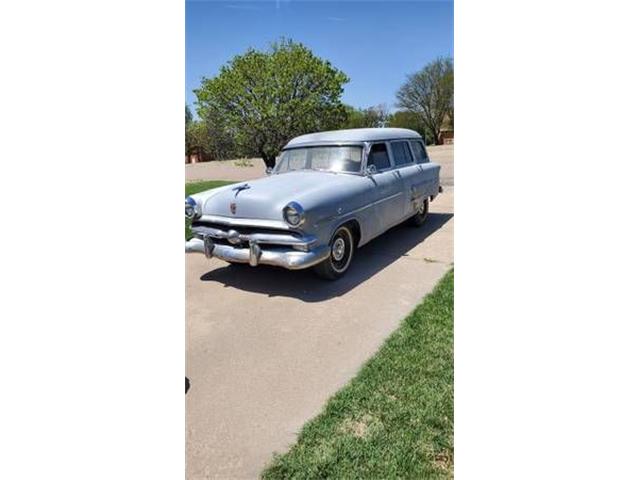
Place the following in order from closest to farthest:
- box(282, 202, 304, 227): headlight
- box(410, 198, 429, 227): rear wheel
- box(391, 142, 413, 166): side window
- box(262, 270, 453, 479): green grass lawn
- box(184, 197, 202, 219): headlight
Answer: box(262, 270, 453, 479): green grass lawn → box(282, 202, 304, 227): headlight → box(184, 197, 202, 219): headlight → box(391, 142, 413, 166): side window → box(410, 198, 429, 227): rear wheel

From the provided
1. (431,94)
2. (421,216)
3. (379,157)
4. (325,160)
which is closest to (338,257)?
(325,160)

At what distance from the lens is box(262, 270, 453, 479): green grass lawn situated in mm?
1138

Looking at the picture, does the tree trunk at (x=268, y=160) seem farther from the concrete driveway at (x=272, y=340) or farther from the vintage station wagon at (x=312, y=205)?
the concrete driveway at (x=272, y=340)

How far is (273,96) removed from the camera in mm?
1866

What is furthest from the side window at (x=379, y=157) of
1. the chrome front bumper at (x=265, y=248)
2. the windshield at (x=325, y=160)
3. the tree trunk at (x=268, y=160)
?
the chrome front bumper at (x=265, y=248)

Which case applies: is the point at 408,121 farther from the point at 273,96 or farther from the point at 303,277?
the point at 303,277

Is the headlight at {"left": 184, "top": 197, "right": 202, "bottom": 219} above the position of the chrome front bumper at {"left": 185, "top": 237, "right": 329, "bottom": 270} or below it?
above

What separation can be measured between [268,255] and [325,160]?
0.96 m

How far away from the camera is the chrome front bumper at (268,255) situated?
2.28m

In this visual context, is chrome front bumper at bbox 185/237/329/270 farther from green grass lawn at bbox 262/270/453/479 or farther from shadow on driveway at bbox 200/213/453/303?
green grass lawn at bbox 262/270/453/479

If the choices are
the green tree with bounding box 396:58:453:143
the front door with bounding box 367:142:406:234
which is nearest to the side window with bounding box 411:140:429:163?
the front door with bounding box 367:142:406:234
